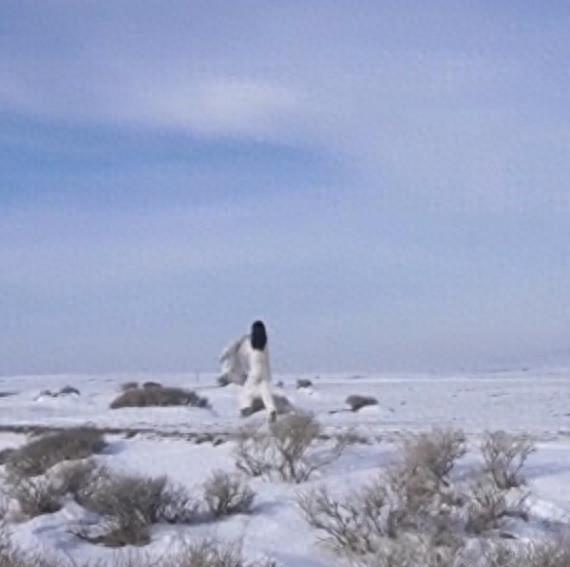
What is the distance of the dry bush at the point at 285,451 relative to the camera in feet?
57.4

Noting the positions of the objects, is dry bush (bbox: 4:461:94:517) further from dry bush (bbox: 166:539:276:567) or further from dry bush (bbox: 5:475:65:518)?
dry bush (bbox: 166:539:276:567)

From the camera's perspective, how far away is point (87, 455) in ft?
64.5

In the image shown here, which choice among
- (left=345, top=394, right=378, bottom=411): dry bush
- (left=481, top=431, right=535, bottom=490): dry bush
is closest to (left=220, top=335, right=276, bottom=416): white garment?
(left=481, top=431, right=535, bottom=490): dry bush

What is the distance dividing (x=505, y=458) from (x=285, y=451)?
2992mm

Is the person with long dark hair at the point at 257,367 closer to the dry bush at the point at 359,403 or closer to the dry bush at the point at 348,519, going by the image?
the dry bush at the point at 348,519

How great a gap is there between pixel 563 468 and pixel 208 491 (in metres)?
5.07

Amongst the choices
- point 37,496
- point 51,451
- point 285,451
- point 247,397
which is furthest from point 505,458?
point 247,397

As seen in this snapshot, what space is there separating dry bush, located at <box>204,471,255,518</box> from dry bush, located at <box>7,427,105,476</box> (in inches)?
138

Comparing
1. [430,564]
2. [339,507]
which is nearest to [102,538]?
[339,507]

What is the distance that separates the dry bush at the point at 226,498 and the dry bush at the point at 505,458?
3.05 m

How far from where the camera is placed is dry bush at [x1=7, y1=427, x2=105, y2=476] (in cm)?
1866

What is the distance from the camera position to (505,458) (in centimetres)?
1655

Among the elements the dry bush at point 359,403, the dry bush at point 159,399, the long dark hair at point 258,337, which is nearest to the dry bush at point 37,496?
the long dark hair at point 258,337

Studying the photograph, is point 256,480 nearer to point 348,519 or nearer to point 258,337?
point 348,519
